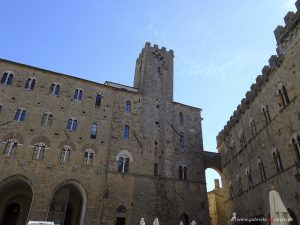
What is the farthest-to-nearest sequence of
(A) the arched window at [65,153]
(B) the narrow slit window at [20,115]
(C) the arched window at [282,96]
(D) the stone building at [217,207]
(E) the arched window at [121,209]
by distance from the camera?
(D) the stone building at [217,207] < (B) the narrow slit window at [20,115] < (A) the arched window at [65,153] < (E) the arched window at [121,209] < (C) the arched window at [282,96]

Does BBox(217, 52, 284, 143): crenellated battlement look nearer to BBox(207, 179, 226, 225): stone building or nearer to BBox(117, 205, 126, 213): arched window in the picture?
BBox(207, 179, 226, 225): stone building

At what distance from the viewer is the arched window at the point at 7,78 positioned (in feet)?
72.9

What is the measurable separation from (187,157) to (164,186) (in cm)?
429

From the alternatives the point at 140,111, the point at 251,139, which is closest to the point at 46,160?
the point at 140,111

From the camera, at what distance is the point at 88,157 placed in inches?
864

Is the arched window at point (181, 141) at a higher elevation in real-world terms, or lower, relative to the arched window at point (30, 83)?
lower

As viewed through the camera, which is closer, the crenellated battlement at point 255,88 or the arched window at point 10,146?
the crenellated battlement at point 255,88

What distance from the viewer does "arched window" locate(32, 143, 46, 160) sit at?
799 inches

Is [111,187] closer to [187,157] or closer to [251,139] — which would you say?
[187,157]

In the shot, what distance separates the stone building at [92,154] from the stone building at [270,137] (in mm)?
4820

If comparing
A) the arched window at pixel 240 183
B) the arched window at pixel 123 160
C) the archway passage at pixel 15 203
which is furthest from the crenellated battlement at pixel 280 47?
the archway passage at pixel 15 203

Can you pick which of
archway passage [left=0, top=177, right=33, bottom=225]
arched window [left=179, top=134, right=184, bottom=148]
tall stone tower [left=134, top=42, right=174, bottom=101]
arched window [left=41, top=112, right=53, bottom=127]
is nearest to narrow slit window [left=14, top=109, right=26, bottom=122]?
arched window [left=41, top=112, right=53, bottom=127]

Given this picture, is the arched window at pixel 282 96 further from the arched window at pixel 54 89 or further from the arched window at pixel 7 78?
the arched window at pixel 7 78

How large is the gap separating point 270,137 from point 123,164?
1242cm
